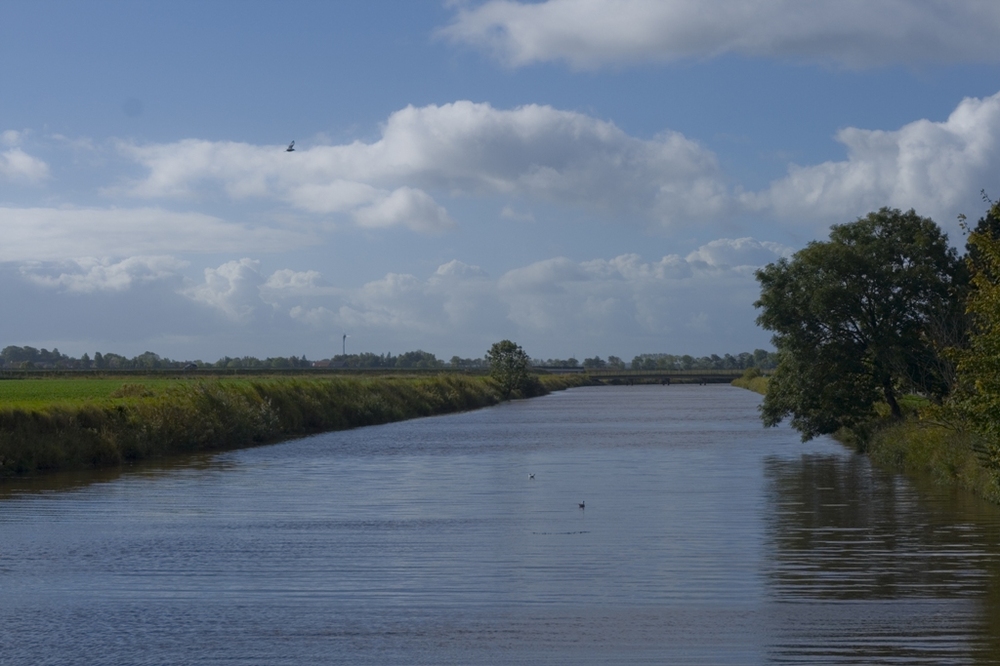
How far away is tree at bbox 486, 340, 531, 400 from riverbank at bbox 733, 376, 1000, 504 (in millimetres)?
77123

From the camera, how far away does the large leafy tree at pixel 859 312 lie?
107 ft

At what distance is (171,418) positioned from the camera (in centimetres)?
3822

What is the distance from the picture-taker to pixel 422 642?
11.1 metres

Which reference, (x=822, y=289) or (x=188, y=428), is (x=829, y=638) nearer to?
(x=822, y=289)

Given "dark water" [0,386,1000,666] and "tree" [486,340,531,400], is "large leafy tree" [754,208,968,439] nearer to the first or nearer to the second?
"dark water" [0,386,1000,666]

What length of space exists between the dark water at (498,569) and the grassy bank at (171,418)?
2.63 m

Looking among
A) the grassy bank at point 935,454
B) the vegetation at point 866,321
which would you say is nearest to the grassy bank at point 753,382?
the vegetation at point 866,321

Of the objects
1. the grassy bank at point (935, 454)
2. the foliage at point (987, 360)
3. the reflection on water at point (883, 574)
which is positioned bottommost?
the reflection on water at point (883, 574)

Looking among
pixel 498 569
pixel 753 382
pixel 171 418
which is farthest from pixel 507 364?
pixel 498 569

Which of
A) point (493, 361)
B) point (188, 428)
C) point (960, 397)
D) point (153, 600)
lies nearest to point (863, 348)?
point (960, 397)

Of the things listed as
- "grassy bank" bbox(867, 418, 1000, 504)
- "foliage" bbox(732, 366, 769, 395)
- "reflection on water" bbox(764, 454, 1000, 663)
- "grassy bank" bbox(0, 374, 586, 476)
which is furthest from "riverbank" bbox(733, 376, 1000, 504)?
"foliage" bbox(732, 366, 769, 395)

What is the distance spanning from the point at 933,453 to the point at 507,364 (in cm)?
8758

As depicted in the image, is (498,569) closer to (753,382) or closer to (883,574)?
(883,574)

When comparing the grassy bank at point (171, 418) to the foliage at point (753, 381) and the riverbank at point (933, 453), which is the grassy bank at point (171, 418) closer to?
the riverbank at point (933, 453)
